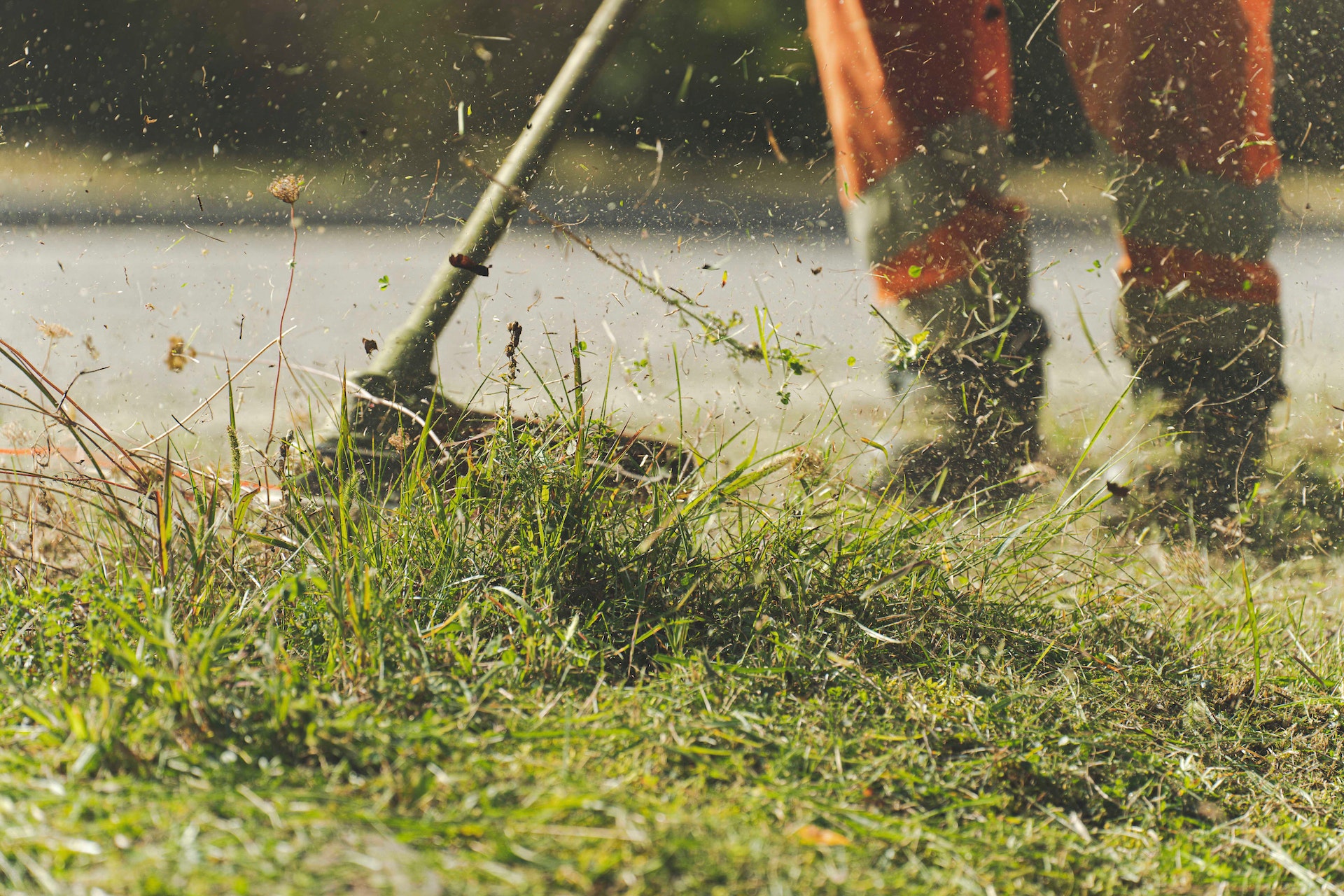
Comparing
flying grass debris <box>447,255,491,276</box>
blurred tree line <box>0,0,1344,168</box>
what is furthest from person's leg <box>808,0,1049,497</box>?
flying grass debris <box>447,255,491,276</box>

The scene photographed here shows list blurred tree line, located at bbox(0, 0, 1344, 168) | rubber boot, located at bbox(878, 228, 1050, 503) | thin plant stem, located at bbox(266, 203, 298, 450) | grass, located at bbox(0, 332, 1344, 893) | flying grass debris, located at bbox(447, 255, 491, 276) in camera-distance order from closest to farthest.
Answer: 1. grass, located at bbox(0, 332, 1344, 893)
2. thin plant stem, located at bbox(266, 203, 298, 450)
3. flying grass debris, located at bbox(447, 255, 491, 276)
4. rubber boot, located at bbox(878, 228, 1050, 503)
5. blurred tree line, located at bbox(0, 0, 1344, 168)

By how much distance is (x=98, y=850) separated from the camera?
0.66 metres

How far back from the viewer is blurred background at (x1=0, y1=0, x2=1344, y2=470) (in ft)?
6.23

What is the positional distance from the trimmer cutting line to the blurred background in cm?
10

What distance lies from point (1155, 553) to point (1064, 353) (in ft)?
1.69

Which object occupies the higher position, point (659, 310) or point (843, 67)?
point (843, 67)

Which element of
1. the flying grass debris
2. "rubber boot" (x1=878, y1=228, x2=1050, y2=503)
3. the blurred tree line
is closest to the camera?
the flying grass debris

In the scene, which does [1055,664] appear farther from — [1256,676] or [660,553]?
[660,553]

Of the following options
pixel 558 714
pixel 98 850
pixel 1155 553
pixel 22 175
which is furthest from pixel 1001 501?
pixel 22 175

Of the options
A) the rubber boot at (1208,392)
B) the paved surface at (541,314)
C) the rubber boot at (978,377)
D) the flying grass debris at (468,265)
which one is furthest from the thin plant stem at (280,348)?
the rubber boot at (1208,392)

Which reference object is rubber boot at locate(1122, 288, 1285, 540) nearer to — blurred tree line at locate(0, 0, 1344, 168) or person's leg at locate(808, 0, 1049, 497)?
person's leg at locate(808, 0, 1049, 497)

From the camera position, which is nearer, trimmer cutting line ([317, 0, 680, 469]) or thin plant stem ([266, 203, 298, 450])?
thin plant stem ([266, 203, 298, 450])

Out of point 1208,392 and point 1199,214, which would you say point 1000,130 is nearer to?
point 1199,214

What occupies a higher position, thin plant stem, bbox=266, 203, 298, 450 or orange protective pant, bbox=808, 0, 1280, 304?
orange protective pant, bbox=808, 0, 1280, 304
